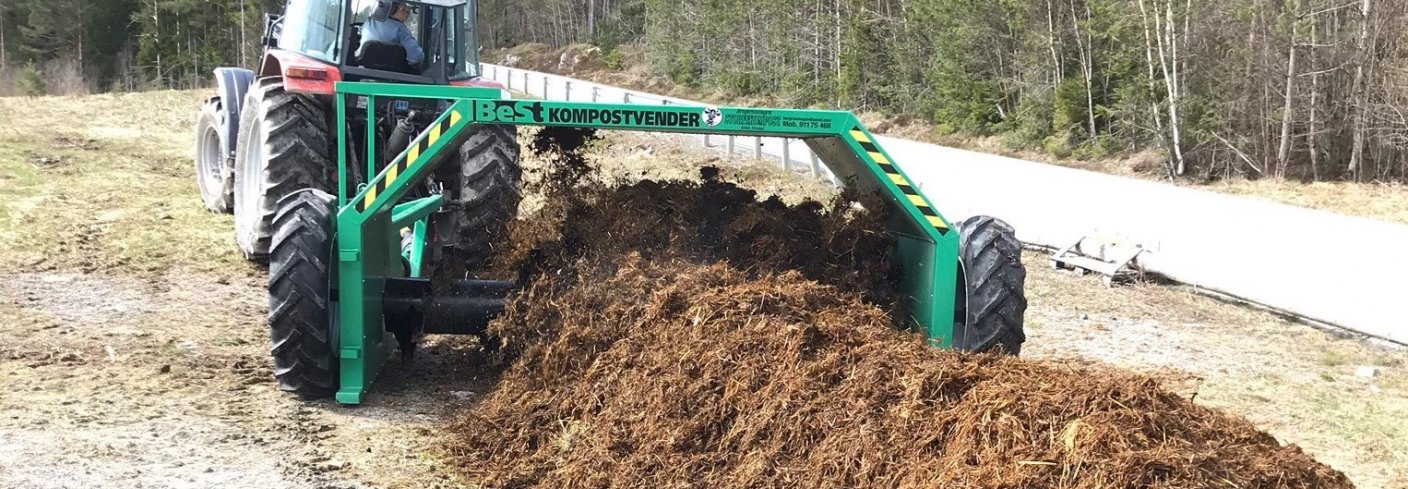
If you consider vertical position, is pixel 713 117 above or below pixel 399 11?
below

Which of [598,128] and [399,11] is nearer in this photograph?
[598,128]

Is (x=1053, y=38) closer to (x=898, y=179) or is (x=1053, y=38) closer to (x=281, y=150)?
(x=281, y=150)

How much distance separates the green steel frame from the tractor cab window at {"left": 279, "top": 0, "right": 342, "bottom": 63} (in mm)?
3273

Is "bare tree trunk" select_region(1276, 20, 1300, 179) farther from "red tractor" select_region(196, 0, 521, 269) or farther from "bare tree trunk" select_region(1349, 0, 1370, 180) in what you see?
"red tractor" select_region(196, 0, 521, 269)

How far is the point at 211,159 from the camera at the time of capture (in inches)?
483

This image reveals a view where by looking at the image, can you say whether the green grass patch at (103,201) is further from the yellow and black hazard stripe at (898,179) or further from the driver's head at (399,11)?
the yellow and black hazard stripe at (898,179)

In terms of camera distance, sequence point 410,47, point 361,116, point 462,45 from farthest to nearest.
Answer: point 462,45, point 410,47, point 361,116

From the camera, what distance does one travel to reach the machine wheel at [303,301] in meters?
5.45

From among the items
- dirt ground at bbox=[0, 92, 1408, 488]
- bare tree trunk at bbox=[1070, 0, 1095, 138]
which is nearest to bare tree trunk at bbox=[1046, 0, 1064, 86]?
bare tree trunk at bbox=[1070, 0, 1095, 138]

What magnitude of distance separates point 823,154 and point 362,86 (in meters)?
2.24

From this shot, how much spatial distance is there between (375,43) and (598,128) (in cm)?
369

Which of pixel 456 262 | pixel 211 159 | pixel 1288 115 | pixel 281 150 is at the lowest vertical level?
pixel 456 262

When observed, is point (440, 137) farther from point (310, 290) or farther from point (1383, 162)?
point (1383, 162)

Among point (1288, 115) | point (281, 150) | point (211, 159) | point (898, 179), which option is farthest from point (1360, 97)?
point (281, 150)
